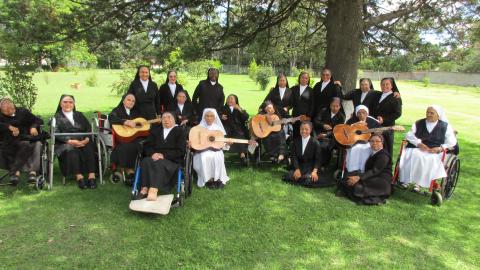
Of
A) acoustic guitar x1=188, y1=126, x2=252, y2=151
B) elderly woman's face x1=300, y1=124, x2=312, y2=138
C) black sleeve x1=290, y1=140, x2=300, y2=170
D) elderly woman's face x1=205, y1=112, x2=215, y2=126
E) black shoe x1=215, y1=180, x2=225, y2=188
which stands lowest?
black shoe x1=215, y1=180, x2=225, y2=188

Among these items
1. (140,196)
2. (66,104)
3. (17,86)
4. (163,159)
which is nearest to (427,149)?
(163,159)

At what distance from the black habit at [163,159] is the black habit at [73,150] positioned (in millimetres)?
1025

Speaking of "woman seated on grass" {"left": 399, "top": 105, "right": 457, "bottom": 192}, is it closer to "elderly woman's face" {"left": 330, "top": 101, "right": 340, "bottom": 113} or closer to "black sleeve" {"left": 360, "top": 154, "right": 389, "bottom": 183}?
"black sleeve" {"left": 360, "top": 154, "right": 389, "bottom": 183}

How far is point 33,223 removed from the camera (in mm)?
4465

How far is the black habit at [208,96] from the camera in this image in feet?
24.0

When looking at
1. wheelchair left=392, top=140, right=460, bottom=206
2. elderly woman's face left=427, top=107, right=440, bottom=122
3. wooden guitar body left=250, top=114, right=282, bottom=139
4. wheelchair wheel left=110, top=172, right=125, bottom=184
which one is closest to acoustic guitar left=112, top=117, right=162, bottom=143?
wheelchair wheel left=110, top=172, right=125, bottom=184

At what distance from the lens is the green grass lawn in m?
3.79

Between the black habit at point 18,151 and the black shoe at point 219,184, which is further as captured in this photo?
the black shoe at point 219,184

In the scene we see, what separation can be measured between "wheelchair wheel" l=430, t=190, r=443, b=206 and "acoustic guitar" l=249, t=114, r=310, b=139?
8.18 ft

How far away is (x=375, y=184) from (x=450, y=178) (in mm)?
1122

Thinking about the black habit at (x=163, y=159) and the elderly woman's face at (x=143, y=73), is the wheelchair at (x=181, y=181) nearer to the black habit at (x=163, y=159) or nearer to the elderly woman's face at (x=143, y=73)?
the black habit at (x=163, y=159)

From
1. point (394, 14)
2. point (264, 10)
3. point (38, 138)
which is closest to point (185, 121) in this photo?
point (38, 138)

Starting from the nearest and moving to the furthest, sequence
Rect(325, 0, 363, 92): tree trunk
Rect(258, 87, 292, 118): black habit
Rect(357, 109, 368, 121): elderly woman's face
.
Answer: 1. Rect(357, 109, 368, 121): elderly woman's face
2. Rect(258, 87, 292, 118): black habit
3. Rect(325, 0, 363, 92): tree trunk

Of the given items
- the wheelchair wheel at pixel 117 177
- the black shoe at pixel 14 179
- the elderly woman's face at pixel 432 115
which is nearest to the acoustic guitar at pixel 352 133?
the elderly woman's face at pixel 432 115
